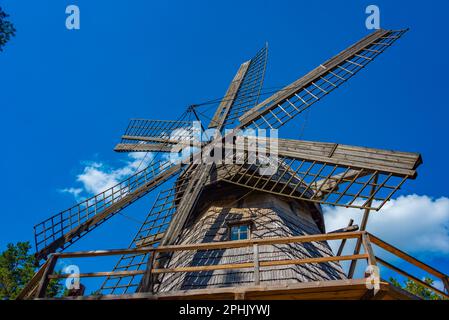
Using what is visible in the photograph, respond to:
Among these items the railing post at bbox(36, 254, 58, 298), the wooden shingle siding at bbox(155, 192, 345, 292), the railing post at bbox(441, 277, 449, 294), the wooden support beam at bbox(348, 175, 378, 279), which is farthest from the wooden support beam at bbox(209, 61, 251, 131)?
the railing post at bbox(441, 277, 449, 294)

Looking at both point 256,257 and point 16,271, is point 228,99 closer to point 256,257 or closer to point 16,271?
point 256,257

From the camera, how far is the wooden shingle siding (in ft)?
24.6

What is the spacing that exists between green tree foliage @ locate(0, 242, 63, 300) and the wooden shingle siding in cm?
1514

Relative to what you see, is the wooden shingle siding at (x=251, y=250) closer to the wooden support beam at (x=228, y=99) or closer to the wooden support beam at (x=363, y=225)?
the wooden support beam at (x=363, y=225)

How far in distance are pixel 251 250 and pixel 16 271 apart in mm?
20134

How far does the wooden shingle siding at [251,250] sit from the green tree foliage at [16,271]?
15.1 meters

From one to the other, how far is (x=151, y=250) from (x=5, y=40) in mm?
7448

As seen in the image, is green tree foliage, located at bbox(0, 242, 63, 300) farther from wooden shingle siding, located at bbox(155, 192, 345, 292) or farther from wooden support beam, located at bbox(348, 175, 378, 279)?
wooden support beam, located at bbox(348, 175, 378, 279)

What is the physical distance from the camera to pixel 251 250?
8.19 meters

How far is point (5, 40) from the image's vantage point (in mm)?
9570

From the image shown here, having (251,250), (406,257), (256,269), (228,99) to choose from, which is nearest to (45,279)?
(256,269)

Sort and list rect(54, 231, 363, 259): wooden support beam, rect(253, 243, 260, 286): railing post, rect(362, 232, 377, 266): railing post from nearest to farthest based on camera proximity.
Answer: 1. rect(362, 232, 377, 266): railing post
2. rect(253, 243, 260, 286): railing post
3. rect(54, 231, 363, 259): wooden support beam
